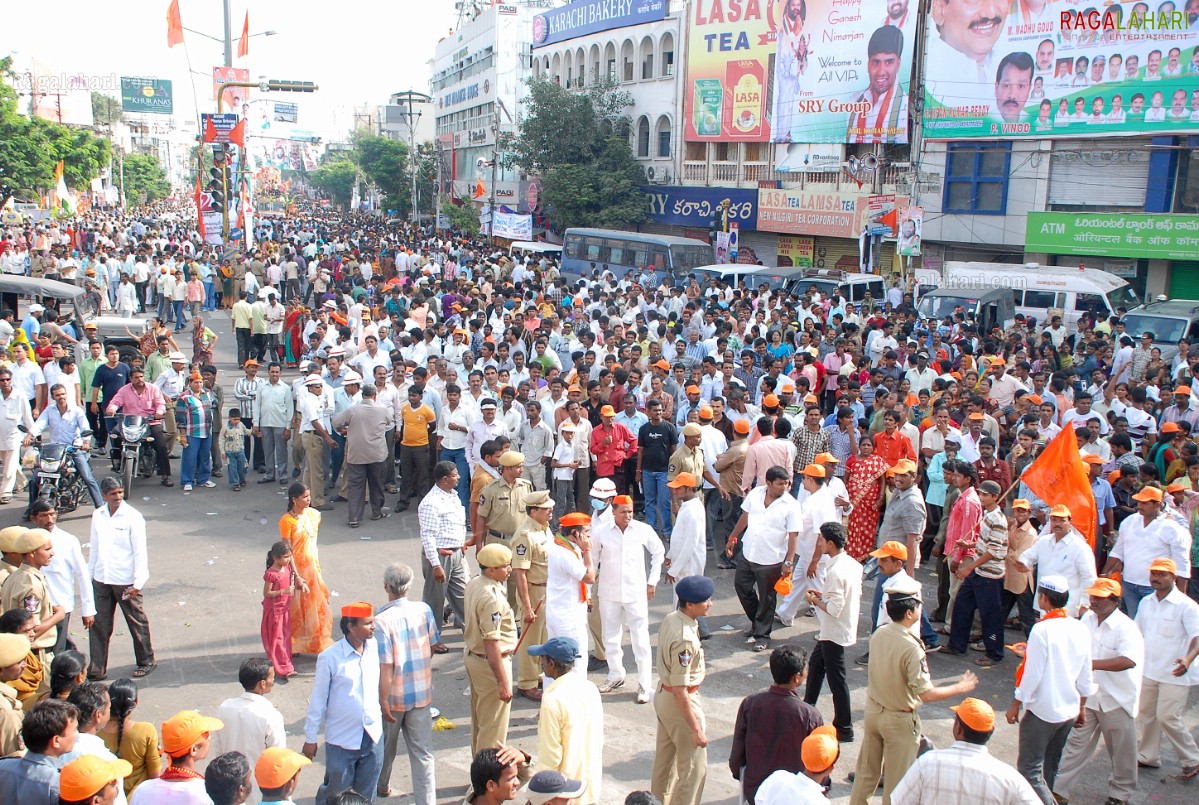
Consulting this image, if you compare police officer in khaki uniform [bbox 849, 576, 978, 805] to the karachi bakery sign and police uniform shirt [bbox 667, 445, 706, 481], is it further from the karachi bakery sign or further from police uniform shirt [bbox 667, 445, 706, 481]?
the karachi bakery sign

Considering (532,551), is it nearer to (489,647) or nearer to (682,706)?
(489,647)

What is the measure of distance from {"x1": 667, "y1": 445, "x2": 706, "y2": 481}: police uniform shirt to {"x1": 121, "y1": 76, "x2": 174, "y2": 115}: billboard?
89.9 meters

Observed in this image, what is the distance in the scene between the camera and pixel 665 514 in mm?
10672

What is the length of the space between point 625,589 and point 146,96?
3740 inches

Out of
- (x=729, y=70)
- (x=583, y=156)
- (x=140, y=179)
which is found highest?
(x=729, y=70)

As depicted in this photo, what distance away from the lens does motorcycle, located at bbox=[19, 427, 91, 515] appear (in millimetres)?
10609

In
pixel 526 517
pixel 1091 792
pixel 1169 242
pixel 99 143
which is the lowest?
pixel 1091 792

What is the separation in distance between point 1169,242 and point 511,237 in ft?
65.1

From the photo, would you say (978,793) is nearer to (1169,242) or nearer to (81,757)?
(81,757)

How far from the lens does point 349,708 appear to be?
5.19 meters

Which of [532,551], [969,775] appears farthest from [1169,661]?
[532,551]

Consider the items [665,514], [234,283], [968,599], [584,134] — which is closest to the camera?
[968,599]

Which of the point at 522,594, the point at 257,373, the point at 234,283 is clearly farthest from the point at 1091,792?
the point at 234,283

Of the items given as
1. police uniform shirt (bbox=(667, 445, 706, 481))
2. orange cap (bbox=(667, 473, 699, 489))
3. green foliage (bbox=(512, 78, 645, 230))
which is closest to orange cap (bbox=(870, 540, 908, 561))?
orange cap (bbox=(667, 473, 699, 489))
